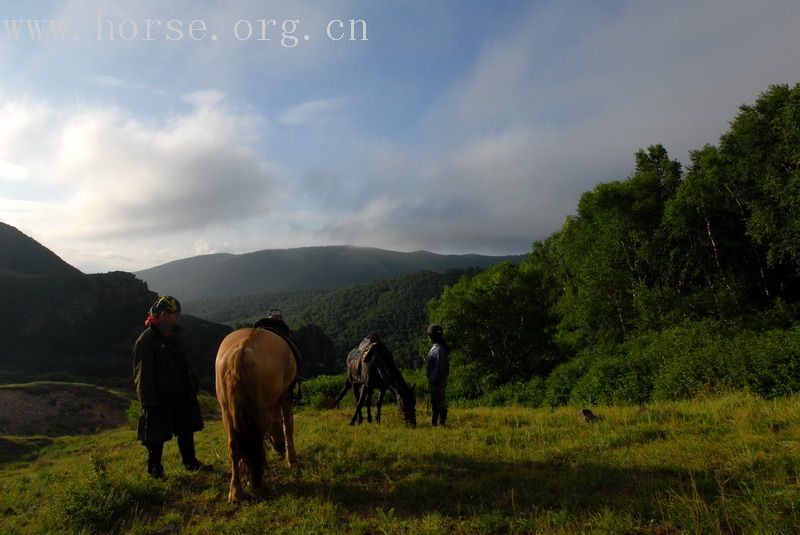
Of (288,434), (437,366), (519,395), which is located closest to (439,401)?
(437,366)

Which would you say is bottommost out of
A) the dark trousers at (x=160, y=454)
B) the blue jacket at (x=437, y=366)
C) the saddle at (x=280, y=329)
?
the dark trousers at (x=160, y=454)

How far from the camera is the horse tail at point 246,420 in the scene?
482 centimetres

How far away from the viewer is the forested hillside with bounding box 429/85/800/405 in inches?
885

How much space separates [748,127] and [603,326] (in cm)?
1642

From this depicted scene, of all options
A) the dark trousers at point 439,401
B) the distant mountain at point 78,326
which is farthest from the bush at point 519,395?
the distant mountain at point 78,326

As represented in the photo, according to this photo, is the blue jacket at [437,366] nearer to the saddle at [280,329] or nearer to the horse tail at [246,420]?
the saddle at [280,329]

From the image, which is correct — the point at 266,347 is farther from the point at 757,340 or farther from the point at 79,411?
the point at 79,411

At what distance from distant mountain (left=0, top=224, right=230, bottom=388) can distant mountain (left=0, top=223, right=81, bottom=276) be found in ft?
17.9

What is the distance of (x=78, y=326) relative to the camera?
8831cm

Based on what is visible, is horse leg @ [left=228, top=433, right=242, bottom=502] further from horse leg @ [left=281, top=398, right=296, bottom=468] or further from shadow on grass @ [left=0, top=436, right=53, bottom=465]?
shadow on grass @ [left=0, top=436, right=53, bottom=465]

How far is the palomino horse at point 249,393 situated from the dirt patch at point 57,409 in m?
28.4

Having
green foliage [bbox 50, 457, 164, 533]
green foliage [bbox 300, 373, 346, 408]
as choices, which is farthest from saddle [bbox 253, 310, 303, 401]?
green foliage [bbox 300, 373, 346, 408]

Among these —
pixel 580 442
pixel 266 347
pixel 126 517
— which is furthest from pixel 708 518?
pixel 126 517

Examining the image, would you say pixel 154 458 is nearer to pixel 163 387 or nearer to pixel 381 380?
pixel 163 387
